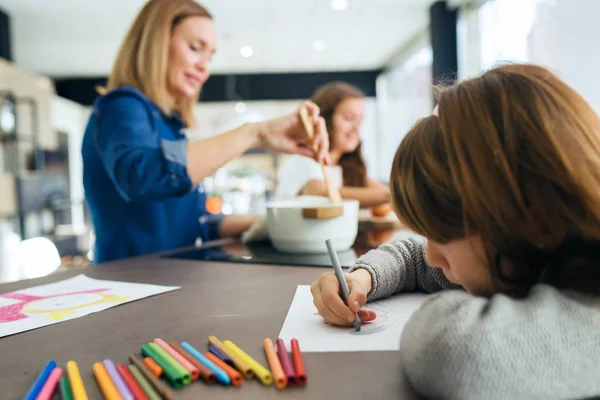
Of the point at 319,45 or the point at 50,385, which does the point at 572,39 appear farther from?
the point at 319,45

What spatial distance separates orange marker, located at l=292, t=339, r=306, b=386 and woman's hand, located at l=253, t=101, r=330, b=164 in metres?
0.72

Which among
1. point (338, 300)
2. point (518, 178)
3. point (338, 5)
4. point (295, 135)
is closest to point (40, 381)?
point (338, 300)

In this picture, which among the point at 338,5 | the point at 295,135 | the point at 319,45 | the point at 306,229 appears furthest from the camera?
the point at 319,45

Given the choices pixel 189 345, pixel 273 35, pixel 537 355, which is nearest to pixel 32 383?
pixel 189 345

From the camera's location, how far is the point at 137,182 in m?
0.98

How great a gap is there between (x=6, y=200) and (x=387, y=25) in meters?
3.80

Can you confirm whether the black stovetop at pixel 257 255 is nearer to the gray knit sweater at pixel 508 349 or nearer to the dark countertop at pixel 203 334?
the dark countertop at pixel 203 334

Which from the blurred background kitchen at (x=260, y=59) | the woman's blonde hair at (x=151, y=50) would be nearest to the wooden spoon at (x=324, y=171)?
the woman's blonde hair at (x=151, y=50)

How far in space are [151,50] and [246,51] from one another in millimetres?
4437

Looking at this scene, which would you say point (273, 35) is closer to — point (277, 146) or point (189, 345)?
point (277, 146)

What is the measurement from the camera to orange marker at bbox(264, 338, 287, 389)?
345 millimetres

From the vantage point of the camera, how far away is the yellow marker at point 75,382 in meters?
0.33

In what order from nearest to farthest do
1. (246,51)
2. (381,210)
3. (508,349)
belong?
1. (508,349)
2. (381,210)
3. (246,51)

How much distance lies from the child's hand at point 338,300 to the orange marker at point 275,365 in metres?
0.08
